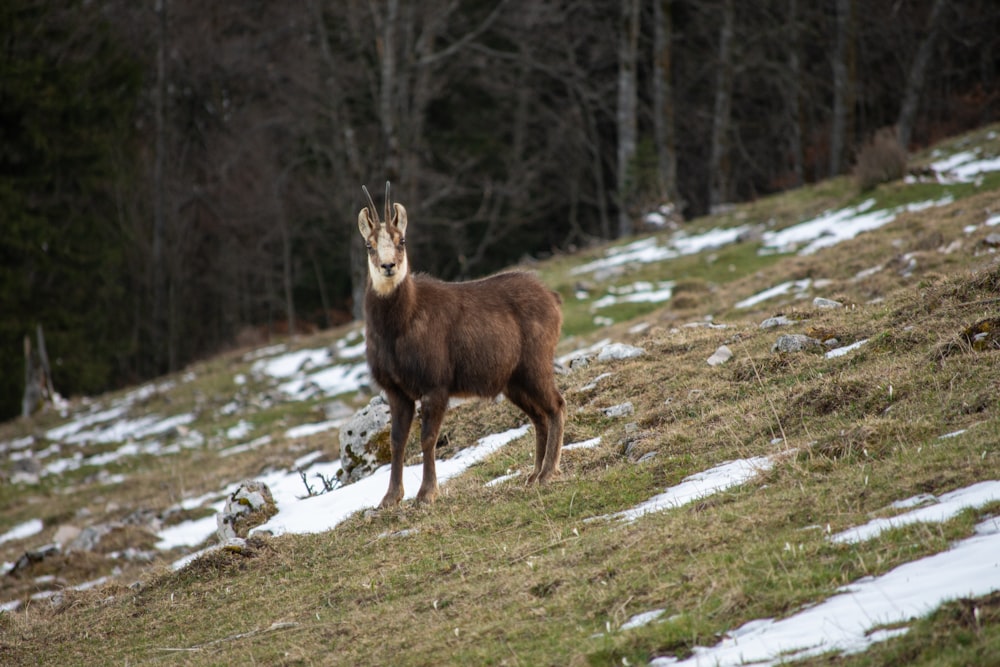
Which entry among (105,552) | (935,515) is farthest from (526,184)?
(935,515)

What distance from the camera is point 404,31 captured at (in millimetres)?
33031

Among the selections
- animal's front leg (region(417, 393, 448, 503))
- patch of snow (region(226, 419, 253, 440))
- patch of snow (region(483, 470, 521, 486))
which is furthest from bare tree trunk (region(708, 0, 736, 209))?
animal's front leg (region(417, 393, 448, 503))

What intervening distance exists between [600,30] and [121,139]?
1955 centimetres

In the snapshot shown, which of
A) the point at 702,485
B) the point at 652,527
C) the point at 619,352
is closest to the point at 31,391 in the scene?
the point at 619,352

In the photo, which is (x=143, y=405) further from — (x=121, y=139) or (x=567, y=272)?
(x=121, y=139)

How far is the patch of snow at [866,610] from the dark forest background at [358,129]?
26.2m

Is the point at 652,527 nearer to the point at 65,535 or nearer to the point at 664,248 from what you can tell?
the point at 65,535

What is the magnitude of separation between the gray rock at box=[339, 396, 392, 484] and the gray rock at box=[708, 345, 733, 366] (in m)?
3.52

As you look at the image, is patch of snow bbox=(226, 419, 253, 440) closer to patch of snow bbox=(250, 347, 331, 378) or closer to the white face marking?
patch of snow bbox=(250, 347, 331, 378)

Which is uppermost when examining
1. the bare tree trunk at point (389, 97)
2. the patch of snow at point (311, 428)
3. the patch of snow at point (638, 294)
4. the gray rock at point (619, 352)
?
the bare tree trunk at point (389, 97)

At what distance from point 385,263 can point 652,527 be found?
10.6 ft

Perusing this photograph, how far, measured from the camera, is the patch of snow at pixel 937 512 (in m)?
5.31

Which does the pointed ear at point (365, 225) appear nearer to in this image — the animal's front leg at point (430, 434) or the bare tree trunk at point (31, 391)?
the animal's front leg at point (430, 434)

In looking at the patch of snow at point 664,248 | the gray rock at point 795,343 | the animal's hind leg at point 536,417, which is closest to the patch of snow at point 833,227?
the patch of snow at point 664,248
